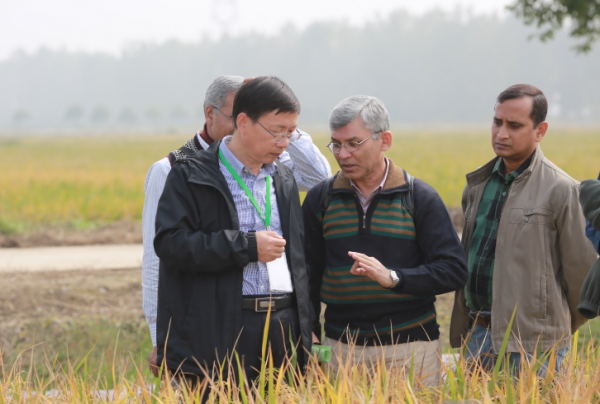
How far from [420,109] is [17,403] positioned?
117 metres

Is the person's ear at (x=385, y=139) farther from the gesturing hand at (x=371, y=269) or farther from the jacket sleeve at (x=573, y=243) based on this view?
the jacket sleeve at (x=573, y=243)

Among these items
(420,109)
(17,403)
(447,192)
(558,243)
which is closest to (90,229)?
(447,192)

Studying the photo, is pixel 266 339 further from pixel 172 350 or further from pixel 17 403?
pixel 17 403

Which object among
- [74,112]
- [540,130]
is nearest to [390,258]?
[540,130]

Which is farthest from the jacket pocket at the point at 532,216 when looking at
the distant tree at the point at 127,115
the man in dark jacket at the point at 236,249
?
the distant tree at the point at 127,115

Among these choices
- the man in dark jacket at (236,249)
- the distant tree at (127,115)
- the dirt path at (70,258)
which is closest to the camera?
the man in dark jacket at (236,249)

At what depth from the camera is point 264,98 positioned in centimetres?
241

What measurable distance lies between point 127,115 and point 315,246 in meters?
136

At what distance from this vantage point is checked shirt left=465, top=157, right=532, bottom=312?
2943 millimetres

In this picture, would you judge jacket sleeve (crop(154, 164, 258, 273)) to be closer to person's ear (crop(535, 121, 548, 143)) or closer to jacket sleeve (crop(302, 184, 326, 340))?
jacket sleeve (crop(302, 184, 326, 340))

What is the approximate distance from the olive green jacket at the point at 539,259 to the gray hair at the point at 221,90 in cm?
140

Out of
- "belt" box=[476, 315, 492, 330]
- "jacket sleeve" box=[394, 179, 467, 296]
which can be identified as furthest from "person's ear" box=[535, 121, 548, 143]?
"belt" box=[476, 315, 492, 330]

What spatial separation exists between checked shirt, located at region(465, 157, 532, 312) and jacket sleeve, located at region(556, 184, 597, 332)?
29cm

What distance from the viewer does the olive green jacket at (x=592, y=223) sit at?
7.38 ft
